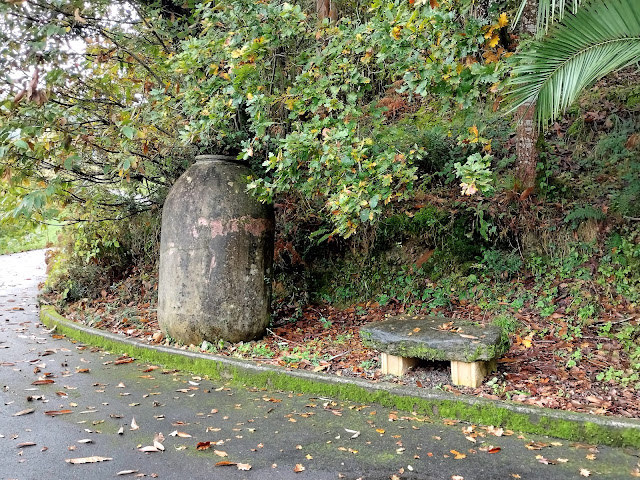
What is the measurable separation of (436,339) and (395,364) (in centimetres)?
50

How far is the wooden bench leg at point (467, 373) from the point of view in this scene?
4031 mm

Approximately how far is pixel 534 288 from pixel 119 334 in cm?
519

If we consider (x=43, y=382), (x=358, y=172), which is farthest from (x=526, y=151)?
(x=43, y=382)

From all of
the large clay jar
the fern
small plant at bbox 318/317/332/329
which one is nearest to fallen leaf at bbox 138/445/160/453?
the large clay jar

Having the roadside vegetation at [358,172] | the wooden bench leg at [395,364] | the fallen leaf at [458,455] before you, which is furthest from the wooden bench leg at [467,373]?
the fallen leaf at [458,455]

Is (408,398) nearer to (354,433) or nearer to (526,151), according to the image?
(354,433)

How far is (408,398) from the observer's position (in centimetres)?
398

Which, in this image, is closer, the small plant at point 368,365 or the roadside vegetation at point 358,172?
the roadside vegetation at point 358,172

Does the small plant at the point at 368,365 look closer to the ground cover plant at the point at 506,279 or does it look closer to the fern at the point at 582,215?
the ground cover plant at the point at 506,279

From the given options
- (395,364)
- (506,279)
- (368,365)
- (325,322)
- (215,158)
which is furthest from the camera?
(325,322)

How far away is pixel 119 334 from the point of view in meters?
6.22

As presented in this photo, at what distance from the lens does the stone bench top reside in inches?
157

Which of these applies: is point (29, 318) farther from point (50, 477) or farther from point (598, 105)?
point (598, 105)

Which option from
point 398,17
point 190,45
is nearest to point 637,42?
point 398,17
